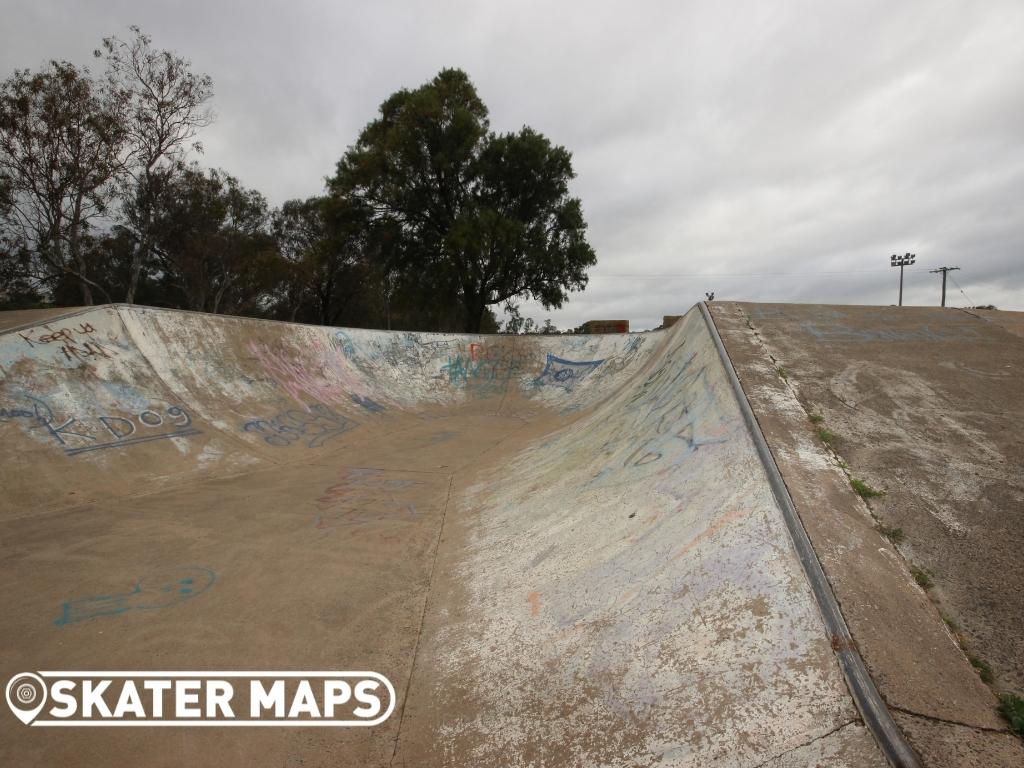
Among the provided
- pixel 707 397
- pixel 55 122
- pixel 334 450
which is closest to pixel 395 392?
pixel 334 450

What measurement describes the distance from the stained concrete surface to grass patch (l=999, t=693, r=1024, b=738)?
0.13 feet

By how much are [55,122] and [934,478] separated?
24.9 metres

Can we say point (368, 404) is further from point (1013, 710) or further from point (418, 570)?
point (1013, 710)

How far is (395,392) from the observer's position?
41.8 ft

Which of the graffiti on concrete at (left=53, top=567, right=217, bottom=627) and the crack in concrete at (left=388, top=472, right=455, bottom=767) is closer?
the crack in concrete at (left=388, top=472, right=455, bottom=767)

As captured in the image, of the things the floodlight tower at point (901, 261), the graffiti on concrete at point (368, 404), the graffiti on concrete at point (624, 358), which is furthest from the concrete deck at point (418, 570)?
the floodlight tower at point (901, 261)

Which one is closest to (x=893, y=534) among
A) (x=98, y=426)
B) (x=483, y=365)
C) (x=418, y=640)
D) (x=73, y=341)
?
(x=418, y=640)

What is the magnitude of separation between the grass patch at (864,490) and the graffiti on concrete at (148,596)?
16.4 ft

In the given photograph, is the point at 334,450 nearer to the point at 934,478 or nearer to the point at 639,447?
the point at 639,447

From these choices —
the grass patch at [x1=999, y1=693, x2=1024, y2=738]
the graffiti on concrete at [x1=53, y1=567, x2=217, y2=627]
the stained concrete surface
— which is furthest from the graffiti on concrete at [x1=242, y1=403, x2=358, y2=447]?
the grass patch at [x1=999, y1=693, x2=1024, y2=738]

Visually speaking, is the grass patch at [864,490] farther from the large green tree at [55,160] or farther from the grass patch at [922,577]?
the large green tree at [55,160]

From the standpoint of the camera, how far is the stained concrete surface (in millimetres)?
2049

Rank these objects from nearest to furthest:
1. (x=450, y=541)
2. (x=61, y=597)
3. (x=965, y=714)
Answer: (x=965, y=714)
(x=61, y=597)
(x=450, y=541)

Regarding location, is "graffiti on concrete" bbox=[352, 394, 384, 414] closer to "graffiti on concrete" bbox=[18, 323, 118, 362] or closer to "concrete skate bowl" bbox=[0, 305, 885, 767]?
"concrete skate bowl" bbox=[0, 305, 885, 767]
